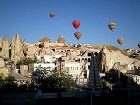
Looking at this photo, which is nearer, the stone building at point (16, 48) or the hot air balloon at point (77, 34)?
the hot air balloon at point (77, 34)

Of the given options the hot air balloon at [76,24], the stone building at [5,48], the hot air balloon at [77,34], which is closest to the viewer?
the hot air balloon at [76,24]

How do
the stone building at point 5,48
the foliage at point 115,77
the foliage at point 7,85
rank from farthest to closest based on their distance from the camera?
the stone building at point 5,48 → the foliage at point 115,77 → the foliage at point 7,85

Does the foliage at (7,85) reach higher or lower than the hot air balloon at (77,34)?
lower

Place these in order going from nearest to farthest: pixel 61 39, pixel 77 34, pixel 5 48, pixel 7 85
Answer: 1. pixel 7 85
2. pixel 77 34
3. pixel 5 48
4. pixel 61 39

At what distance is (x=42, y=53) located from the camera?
83875 mm

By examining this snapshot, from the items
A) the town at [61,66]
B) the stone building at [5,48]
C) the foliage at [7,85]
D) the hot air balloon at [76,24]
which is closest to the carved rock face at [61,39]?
the town at [61,66]

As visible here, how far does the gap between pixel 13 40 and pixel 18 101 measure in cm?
6291

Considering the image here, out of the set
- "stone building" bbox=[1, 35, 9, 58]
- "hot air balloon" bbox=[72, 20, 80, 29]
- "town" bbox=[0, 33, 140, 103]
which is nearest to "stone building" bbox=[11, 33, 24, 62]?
"town" bbox=[0, 33, 140, 103]

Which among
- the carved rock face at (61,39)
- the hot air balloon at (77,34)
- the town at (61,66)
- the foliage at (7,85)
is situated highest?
the carved rock face at (61,39)

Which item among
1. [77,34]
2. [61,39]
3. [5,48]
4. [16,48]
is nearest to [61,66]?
[77,34]

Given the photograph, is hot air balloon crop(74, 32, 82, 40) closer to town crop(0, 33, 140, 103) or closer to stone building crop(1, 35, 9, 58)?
town crop(0, 33, 140, 103)

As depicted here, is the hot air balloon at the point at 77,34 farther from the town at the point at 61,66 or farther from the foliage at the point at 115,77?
the foliage at the point at 115,77

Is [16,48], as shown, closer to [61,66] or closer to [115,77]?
[61,66]

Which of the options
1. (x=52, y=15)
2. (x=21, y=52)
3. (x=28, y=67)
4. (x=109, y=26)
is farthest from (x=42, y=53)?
(x=109, y=26)
